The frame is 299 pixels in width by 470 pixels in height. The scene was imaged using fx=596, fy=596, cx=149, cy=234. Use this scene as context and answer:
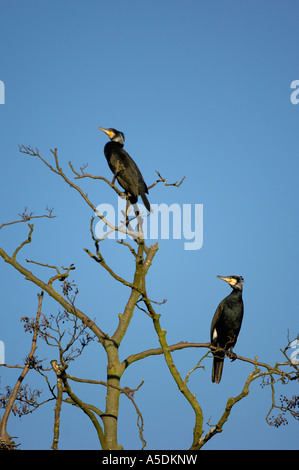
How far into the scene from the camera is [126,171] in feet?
33.9

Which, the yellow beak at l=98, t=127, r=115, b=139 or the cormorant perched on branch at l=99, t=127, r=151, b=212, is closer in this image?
the cormorant perched on branch at l=99, t=127, r=151, b=212

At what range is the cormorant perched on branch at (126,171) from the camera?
33.3 feet

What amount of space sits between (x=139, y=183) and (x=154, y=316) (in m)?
4.28

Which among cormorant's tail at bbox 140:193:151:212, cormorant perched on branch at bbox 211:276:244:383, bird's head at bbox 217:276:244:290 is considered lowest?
cormorant perched on branch at bbox 211:276:244:383

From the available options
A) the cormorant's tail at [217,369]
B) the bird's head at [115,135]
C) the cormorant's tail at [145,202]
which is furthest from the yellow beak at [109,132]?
the cormorant's tail at [217,369]

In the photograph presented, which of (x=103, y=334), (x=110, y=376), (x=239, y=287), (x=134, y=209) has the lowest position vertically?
(x=110, y=376)

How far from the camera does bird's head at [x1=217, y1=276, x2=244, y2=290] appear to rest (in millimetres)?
10766

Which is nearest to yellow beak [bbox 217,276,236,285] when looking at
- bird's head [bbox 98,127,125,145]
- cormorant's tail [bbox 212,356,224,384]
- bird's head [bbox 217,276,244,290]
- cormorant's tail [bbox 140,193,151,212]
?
bird's head [bbox 217,276,244,290]

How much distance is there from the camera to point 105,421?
844 centimetres

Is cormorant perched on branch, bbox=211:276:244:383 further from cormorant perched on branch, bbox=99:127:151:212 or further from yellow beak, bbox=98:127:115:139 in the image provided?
yellow beak, bbox=98:127:115:139

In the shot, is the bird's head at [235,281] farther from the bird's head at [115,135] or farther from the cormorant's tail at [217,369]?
the bird's head at [115,135]

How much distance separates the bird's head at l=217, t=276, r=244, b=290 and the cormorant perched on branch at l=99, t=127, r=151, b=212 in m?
2.00
